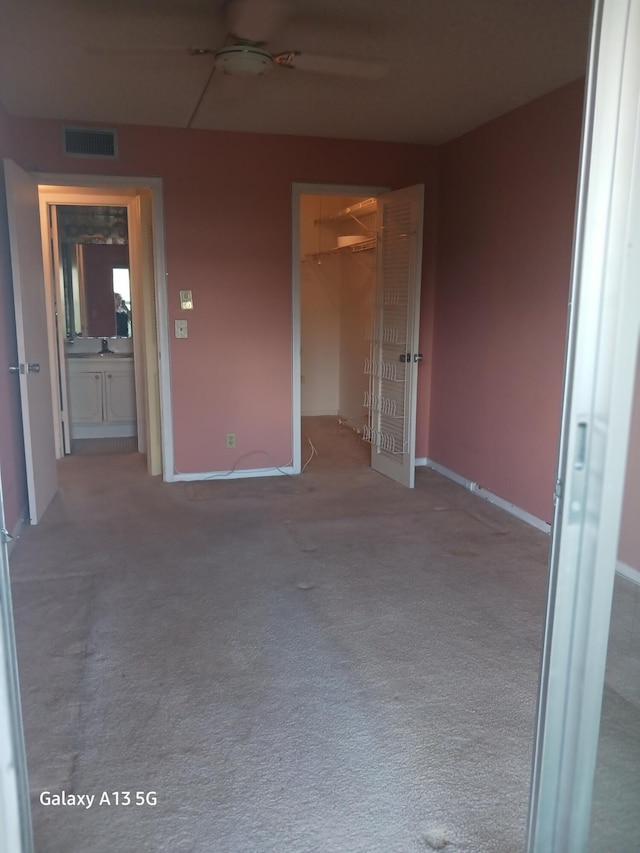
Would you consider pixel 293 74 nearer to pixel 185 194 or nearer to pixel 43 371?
pixel 185 194

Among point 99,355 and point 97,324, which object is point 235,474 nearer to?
point 99,355

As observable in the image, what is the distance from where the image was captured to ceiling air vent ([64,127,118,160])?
14.0 ft

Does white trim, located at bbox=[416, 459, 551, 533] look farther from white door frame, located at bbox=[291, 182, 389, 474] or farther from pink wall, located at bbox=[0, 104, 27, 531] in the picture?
pink wall, located at bbox=[0, 104, 27, 531]

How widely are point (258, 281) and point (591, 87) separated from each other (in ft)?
12.4

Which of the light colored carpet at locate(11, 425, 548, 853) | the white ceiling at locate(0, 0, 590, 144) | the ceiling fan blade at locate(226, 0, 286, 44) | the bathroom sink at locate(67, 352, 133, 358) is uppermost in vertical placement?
the white ceiling at locate(0, 0, 590, 144)

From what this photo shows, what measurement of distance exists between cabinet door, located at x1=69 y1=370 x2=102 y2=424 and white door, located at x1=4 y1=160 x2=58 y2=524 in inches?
73.6

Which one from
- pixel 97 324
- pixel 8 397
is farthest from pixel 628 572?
pixel 97 324

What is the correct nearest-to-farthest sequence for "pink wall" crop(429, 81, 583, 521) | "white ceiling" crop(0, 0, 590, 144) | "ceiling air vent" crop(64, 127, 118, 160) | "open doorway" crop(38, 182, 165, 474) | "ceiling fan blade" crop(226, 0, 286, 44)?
"ceiling fan blade" crop(226, 0, 286, 44)
"white ceiling" crop(0, 0, 590, 144)
"pink wall" crop(429, 81, 583, 521)
"ceiling air vent" crop(64, 127, 118, 160)
"open doorway" crop(38, 182, 165, 474)

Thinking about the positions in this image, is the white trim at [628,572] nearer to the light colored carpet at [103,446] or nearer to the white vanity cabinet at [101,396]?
the light colored carpet at [103,446]

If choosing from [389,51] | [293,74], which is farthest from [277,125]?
[389,51]

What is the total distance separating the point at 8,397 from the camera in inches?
149

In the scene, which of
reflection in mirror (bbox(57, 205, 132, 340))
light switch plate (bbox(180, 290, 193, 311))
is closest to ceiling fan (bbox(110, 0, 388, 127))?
light switch plate (bbox(180, 290, 193, 311))

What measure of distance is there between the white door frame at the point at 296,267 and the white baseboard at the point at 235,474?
9 centimetres

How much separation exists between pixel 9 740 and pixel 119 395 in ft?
18.1
